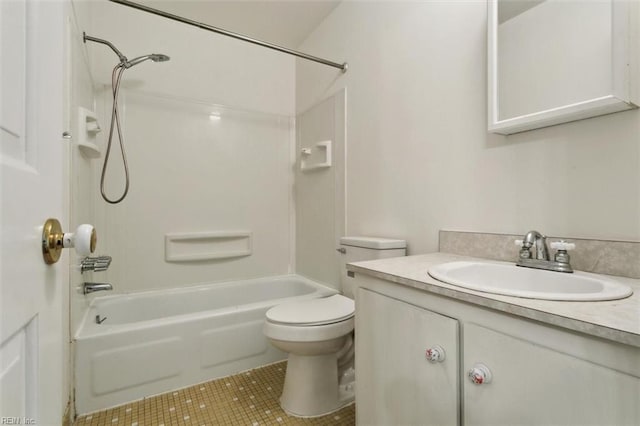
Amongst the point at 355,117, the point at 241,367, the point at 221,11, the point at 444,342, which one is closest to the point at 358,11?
the point at 355,117

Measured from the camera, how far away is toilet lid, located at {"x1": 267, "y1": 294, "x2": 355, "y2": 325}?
4.73ft

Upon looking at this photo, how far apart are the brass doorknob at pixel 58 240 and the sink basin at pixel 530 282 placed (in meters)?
0.83

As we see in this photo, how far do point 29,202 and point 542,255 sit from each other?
128 cm

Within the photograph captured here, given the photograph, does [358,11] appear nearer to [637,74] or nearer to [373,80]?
[373,80]

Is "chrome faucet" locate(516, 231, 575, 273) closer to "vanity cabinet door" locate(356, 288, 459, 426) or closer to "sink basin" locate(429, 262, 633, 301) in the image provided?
"sink basin" locate(429, 262, 633, 301)

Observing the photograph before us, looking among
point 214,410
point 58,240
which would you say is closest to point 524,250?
point 58,240

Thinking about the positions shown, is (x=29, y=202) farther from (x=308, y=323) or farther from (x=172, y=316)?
(x=172, y=316)

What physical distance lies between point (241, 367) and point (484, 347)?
1.54 metres

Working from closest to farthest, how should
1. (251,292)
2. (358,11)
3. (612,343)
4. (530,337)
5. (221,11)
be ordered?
(612,343) → (530,337) → (358,11) → (221,11) → (251,292)

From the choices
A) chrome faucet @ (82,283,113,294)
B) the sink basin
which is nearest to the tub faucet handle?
chrome faucet @ (82,283,113,294)

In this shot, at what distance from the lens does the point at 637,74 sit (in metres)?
0.87

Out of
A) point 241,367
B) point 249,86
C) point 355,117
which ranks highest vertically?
point 249,86

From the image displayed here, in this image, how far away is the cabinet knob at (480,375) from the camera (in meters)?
0.72

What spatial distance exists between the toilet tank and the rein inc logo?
1.38 metres
